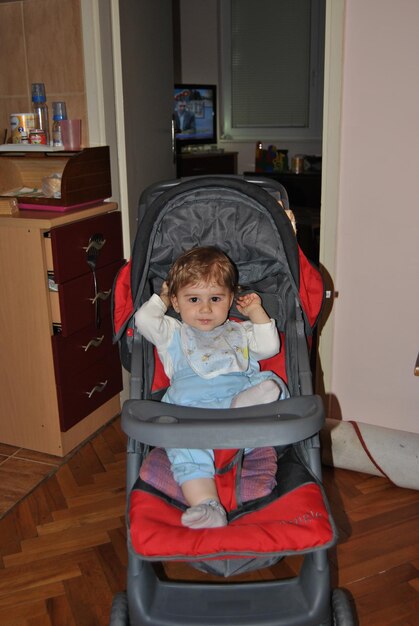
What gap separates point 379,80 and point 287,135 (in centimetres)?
390

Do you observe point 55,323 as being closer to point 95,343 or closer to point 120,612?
point 95,343

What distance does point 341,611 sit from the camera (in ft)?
5.18

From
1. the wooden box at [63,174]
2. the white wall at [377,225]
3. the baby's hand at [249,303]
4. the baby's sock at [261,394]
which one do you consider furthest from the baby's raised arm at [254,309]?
the wooden box at [63,174]

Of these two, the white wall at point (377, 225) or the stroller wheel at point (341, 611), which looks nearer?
the stroller wheel at point (341, 611)

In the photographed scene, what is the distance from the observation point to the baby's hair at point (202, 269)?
1752 millimetres

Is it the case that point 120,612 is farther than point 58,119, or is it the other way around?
point 58,119

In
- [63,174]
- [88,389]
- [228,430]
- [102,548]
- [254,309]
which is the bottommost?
[102,548]

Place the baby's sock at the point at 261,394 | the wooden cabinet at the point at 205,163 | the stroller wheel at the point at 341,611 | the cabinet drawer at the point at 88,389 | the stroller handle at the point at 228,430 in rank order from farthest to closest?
the wooden cabinet at the point at 205,163, the cabinet drawer at the point at 88,389, the baby's sock at the point at 261,394, the stroller wheel at the point at 341,611, the stroller handle at the point at 228,430

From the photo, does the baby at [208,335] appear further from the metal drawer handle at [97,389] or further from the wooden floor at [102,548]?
the metal drawer handle at [97,389]

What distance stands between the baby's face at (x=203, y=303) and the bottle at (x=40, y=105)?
1.34 m

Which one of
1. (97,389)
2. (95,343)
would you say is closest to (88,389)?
(97,389)

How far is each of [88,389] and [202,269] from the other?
113cm

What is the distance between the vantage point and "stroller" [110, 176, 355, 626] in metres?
1.38

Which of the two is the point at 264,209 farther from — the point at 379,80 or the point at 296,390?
the point at 379,80
